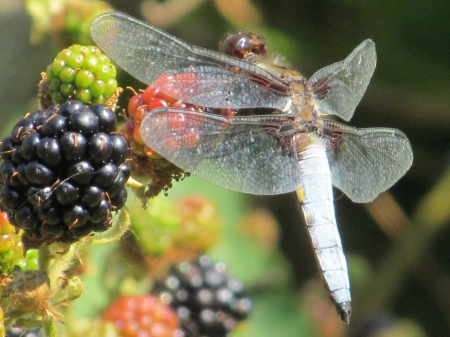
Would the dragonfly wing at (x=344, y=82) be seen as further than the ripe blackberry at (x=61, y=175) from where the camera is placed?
Yes

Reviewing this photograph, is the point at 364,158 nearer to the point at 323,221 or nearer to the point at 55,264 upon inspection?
the point at 323,221

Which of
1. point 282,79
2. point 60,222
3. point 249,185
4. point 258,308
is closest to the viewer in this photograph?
point 60,222

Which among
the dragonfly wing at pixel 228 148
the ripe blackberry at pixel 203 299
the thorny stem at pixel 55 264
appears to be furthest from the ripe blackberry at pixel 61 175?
the ripe blackberry at pixel 203 299

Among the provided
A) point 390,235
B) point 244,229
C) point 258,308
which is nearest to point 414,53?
point 390,235

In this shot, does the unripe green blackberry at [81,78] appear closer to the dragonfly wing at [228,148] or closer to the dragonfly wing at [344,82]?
the dragonfly wing at [228,148]

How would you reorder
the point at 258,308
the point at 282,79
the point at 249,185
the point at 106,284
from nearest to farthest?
the point at 249,185 < the point at 282,79 < the point at 106,284 < the point at 258,308

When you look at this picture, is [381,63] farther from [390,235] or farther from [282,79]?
[282,79]

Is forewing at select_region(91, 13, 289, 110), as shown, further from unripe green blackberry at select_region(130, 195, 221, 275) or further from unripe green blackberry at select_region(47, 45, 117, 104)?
unripe green blackberry at select_region(130, 195, 221, 275)

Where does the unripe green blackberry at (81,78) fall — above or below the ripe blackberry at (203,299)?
above

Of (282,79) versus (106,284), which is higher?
(282,79)
